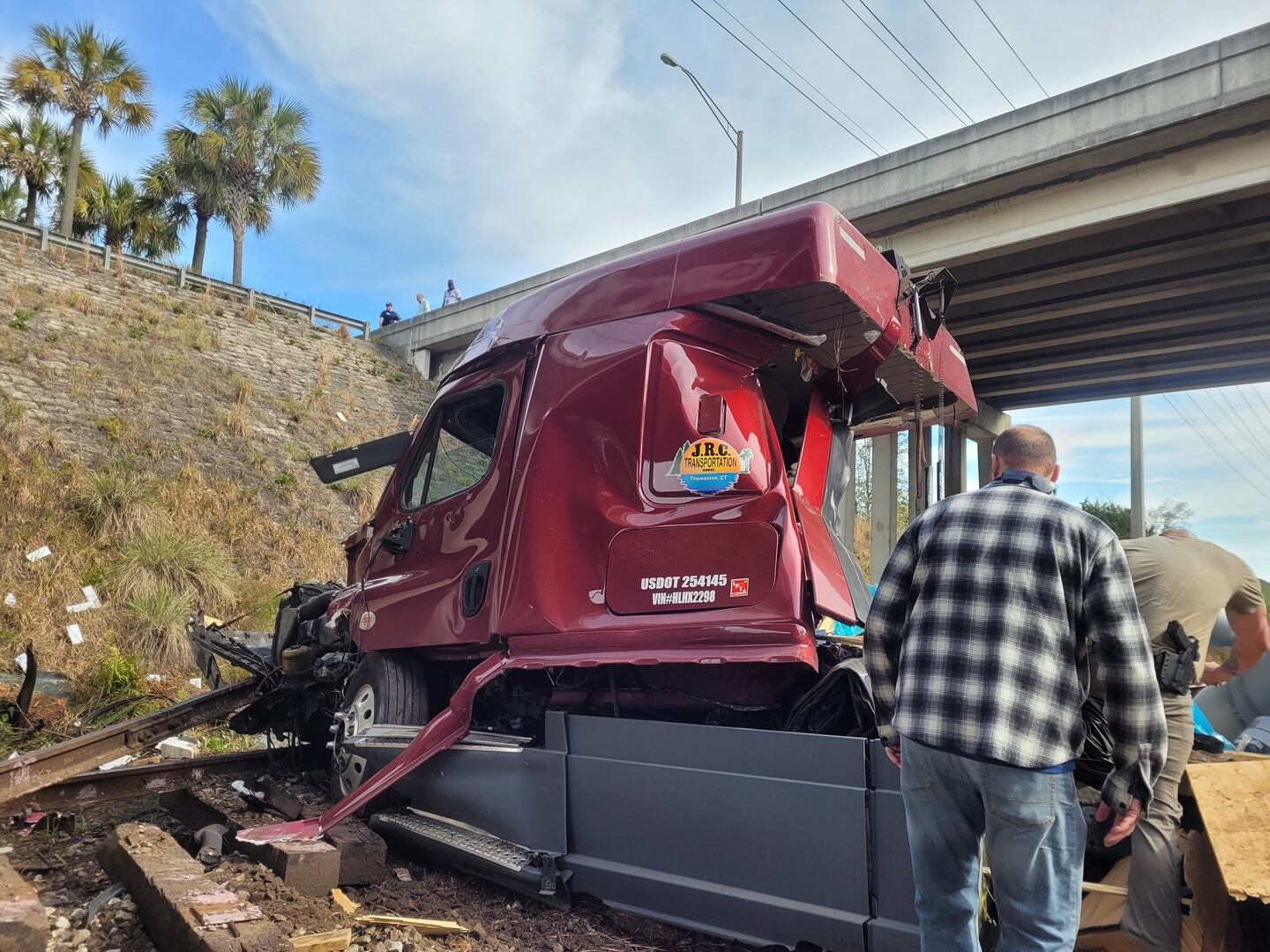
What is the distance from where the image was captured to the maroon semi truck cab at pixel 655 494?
3561mm

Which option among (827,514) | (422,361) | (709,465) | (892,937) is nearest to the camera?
(892,937)

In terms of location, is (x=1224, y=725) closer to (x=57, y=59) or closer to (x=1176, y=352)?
(x=1176, y=352)

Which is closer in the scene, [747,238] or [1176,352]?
[747,238]

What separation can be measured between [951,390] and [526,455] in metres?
2.36

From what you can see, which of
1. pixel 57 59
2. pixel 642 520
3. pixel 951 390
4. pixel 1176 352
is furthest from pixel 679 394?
pixel 57 59

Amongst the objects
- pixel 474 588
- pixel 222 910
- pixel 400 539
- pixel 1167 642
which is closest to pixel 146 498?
pixel 400 539

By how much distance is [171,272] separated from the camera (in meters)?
22.9

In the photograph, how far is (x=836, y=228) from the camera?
11.8ft

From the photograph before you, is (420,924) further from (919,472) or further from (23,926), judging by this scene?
(919,472)

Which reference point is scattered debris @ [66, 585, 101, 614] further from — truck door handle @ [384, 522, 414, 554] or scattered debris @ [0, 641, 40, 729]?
truck door handle @ [384, 522, 414, 554]

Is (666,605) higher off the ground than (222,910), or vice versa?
(666,605)

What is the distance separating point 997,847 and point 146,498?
12.6m

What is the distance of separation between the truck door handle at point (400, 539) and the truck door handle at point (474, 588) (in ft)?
2.31

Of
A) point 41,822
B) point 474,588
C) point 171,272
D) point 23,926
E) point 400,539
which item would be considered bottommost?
point 41,822
